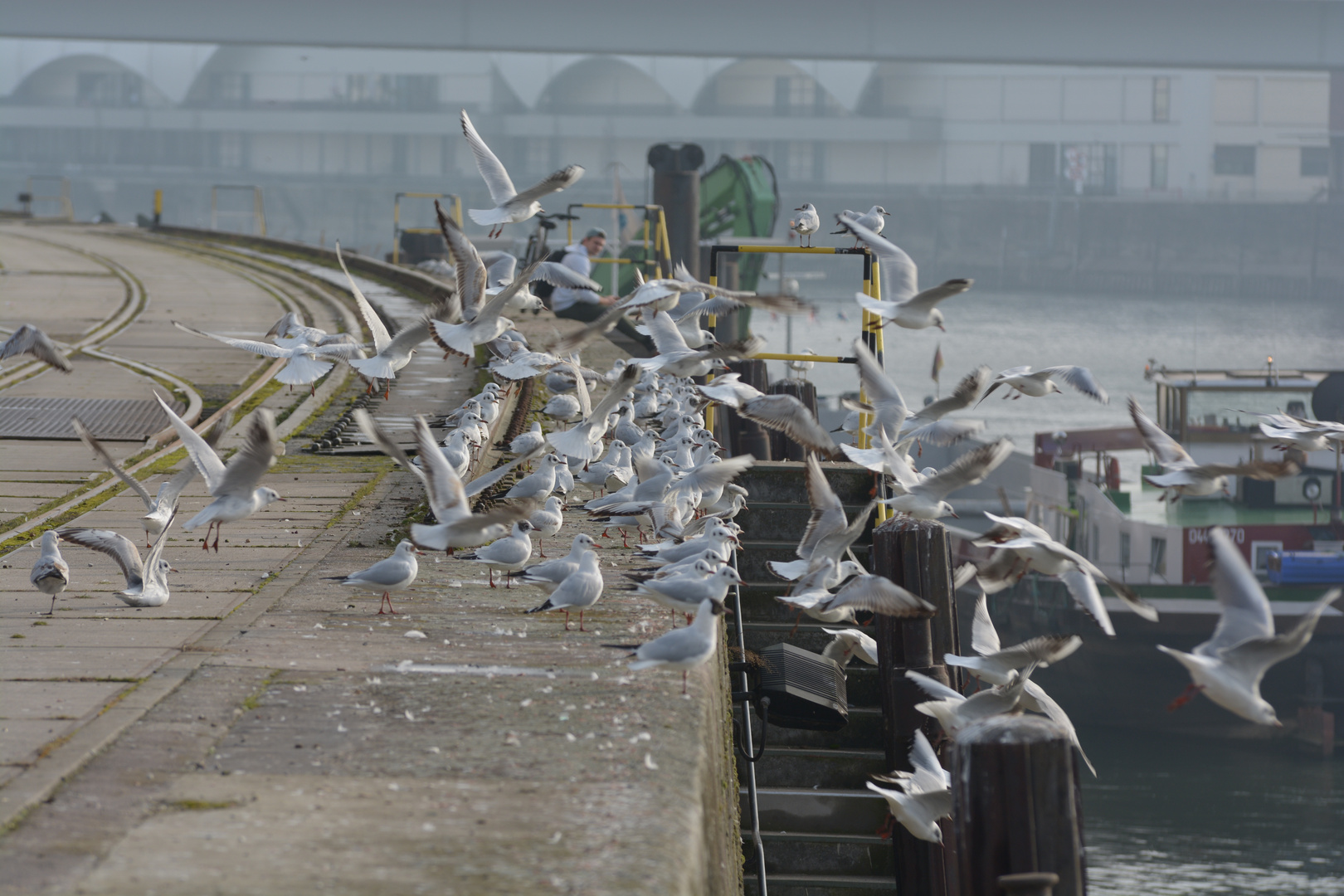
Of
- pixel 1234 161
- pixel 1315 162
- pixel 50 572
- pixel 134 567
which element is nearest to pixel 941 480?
Result: pixel 134 567

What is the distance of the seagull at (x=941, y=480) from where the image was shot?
26.4ft

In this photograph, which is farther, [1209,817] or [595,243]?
[1209,817]

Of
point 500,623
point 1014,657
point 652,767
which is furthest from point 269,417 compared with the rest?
point 1014,657

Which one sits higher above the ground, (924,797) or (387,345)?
(387,345)

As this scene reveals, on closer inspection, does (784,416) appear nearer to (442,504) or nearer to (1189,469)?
(1189,469)

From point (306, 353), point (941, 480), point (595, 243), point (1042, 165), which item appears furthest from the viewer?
point (1042, 165)

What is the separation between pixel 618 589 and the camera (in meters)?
7.89

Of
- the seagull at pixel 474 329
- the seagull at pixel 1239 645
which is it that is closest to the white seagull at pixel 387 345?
the seagull at pixel 474 329

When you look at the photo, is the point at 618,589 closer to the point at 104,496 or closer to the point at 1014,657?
the point at 1014,657

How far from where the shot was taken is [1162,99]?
123 meters

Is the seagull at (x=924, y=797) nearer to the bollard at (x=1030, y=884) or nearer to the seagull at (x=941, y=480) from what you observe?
the seagull at (x=941, y=480)

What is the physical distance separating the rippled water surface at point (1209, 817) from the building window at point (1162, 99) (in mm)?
101477

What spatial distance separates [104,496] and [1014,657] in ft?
20.0

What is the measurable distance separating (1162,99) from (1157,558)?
10004 centimetres
